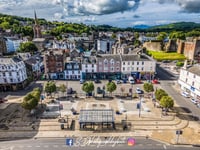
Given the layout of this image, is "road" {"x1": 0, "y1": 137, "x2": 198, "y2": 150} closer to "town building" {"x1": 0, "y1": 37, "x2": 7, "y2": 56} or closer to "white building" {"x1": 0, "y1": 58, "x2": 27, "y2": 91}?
"white building" {"x1": 0, "y1": 58, "x2": 27, "y2": 91}

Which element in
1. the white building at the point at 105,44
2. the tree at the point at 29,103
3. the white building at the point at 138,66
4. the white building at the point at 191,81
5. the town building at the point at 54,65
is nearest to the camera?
the tree at the point at 29,103

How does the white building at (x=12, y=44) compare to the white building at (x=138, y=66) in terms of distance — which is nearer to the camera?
the white building at (x=138, y=66)

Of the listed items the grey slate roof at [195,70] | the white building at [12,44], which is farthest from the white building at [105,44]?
the grey slate roof at [195,70]

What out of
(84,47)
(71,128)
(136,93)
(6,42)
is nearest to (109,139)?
(71,128)

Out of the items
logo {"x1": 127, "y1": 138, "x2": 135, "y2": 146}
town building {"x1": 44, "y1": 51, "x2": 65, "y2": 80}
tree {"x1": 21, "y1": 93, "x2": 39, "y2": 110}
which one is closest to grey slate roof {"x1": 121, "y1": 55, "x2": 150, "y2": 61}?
town building {"x1": 44, "y1": 51, "x2": 65, "y2": 80}

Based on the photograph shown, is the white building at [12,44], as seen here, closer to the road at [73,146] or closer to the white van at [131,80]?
the white van at [131,80]

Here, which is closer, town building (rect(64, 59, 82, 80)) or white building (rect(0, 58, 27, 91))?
white building (rect(0, 58, 27, 91))
